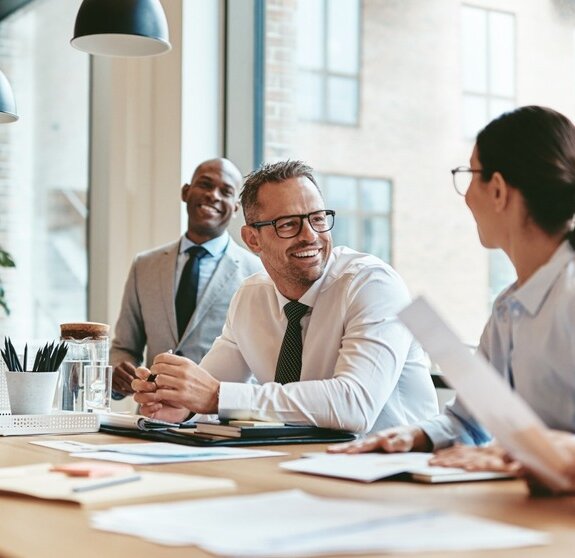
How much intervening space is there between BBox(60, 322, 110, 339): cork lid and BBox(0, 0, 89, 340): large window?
350 centimetres

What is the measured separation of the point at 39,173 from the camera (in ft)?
21.8

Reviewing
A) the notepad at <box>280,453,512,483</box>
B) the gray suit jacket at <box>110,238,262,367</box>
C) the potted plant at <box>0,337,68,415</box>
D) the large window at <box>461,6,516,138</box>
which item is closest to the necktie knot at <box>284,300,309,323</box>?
the potted plant at <box>0,337,68,415</box>

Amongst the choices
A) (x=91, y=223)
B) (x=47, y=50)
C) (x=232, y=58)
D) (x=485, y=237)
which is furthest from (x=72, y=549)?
(x=47, y=50)

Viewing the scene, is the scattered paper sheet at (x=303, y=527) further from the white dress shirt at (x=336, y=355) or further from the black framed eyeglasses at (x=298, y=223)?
the black framed eyeglasses at (x=298, y=223)

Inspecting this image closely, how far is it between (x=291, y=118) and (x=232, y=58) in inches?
20.0

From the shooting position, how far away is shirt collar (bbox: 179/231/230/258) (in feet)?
14.5

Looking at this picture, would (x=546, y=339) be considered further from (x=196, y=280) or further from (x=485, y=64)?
(x=196, y=280)

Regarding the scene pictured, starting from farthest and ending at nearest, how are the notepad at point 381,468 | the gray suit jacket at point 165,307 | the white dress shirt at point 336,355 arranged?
1. the gray suit jacket at point 165,307
2. the white dress shirt at point 336,355
3. the notepad at point 381,468

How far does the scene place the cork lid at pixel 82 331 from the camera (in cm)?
295

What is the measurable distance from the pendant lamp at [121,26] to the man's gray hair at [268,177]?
56 centimetres

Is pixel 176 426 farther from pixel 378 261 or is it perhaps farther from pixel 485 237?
pixel 485 237

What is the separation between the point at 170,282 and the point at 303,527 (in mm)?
3331

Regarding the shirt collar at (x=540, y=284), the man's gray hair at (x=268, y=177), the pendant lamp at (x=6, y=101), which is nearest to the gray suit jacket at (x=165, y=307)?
the pendant lamp at (x=6, y=101)

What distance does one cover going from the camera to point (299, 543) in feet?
3.62
